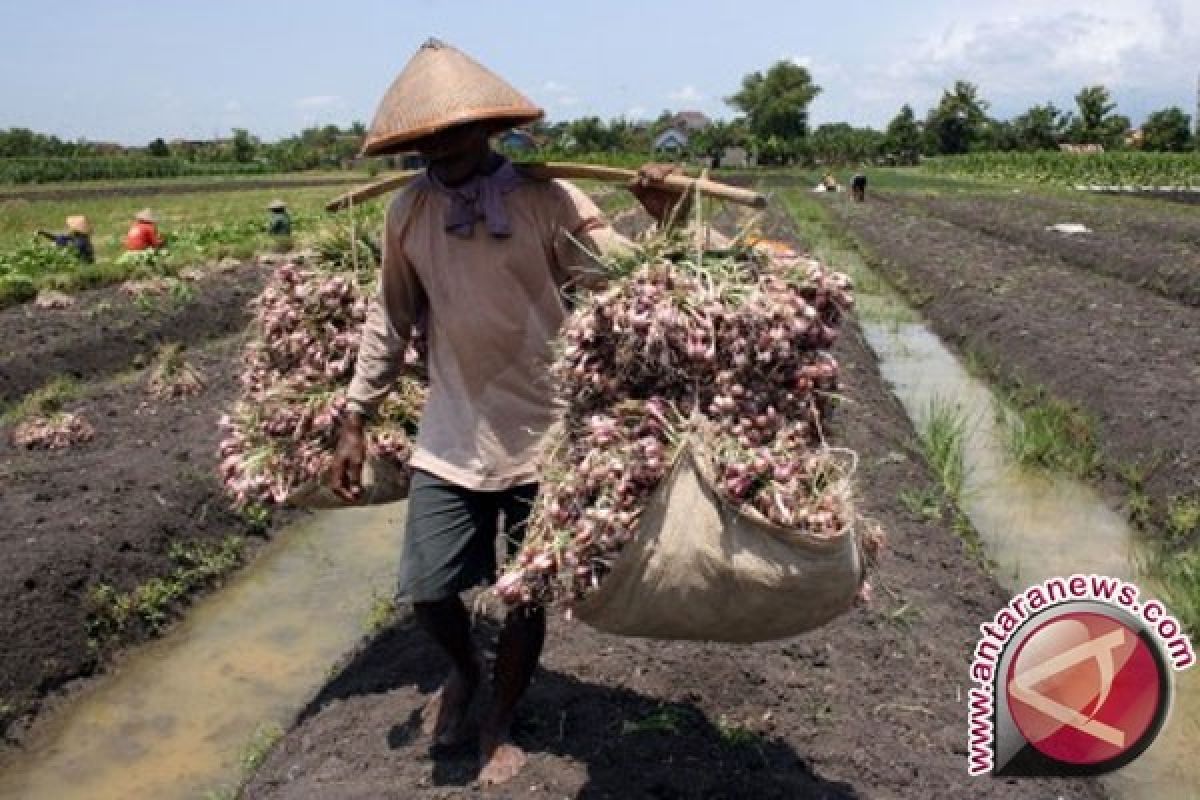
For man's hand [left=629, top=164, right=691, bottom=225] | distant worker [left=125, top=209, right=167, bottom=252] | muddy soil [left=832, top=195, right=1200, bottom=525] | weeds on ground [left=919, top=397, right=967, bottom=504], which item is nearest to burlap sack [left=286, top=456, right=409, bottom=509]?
man's hand [left=629, top=164, right=691, bottom=225]

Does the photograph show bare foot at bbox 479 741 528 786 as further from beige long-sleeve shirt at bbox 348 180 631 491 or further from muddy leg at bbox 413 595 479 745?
beige long-sleeve shirt at bbox 348 180 631 491

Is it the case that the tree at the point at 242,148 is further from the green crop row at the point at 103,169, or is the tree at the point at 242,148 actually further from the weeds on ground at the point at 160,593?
the weeds on ground at the point at 160,593

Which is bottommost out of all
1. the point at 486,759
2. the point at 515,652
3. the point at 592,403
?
the point at 486,759

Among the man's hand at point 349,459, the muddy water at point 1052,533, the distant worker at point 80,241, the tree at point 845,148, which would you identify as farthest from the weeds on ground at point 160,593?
the tree at point 845,148

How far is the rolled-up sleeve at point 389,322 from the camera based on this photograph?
3311 millimetres

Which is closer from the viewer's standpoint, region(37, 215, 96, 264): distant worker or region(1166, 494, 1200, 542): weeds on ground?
region(1166, 494, 1200, 542): weeds on ground

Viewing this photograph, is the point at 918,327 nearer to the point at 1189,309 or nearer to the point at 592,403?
the point at 1189,309

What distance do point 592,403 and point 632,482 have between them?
270 mm

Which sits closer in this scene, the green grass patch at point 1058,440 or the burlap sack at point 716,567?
the burlap sack at point 716,567

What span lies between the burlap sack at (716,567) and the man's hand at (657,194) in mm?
755

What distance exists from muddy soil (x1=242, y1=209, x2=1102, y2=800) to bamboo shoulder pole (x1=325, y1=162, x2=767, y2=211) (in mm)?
717

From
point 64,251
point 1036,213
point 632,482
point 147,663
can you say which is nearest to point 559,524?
point 632,482

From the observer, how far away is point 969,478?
7.85m

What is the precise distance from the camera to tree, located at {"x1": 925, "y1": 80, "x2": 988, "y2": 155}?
85819mm
